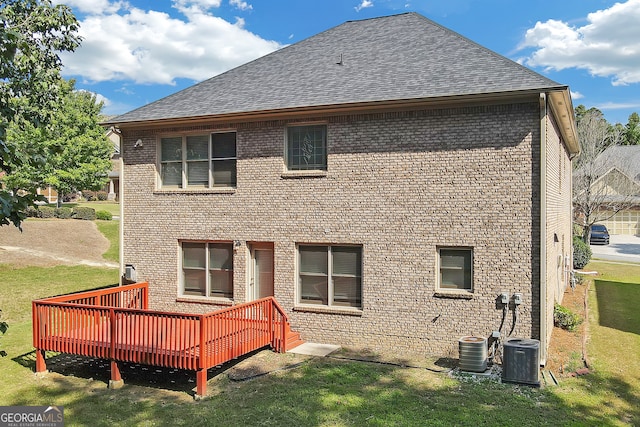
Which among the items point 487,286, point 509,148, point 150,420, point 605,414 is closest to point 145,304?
point 150,420

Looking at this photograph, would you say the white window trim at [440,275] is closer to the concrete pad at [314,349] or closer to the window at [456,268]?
the window at [456,268]

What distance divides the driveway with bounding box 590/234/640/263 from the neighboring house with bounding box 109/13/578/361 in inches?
896

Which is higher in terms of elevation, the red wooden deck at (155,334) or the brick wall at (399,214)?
the brick wall at (399,214)

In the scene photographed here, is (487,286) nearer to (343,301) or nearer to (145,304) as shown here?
(343,301)

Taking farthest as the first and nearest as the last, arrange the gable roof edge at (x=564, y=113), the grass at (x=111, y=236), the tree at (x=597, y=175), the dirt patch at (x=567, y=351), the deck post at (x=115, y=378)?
the tree at (x=597, y=175) < the grass at (x=111, y=236) < the gable roof edge at (x=564, y=113) < the dirt patch at (x=567, y=351) < the deck post at (x=115, y=378)

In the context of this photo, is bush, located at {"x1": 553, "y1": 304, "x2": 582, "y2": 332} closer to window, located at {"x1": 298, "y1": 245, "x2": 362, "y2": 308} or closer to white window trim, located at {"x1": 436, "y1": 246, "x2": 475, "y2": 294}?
white window trim, located at {"x1": 436, "y1": 246, "x2": 475, "y2": 294}

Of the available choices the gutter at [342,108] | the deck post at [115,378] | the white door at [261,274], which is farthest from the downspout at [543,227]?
the deck post at [115,378]

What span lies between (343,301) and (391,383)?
3.01 m

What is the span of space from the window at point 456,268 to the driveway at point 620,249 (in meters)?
25.7

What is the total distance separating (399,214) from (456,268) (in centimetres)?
172

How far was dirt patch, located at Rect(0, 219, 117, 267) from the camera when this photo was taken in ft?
80.6

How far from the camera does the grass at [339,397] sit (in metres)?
8.12

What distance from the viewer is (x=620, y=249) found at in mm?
37906

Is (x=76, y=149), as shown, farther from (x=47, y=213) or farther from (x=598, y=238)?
(x=598, y=238)
